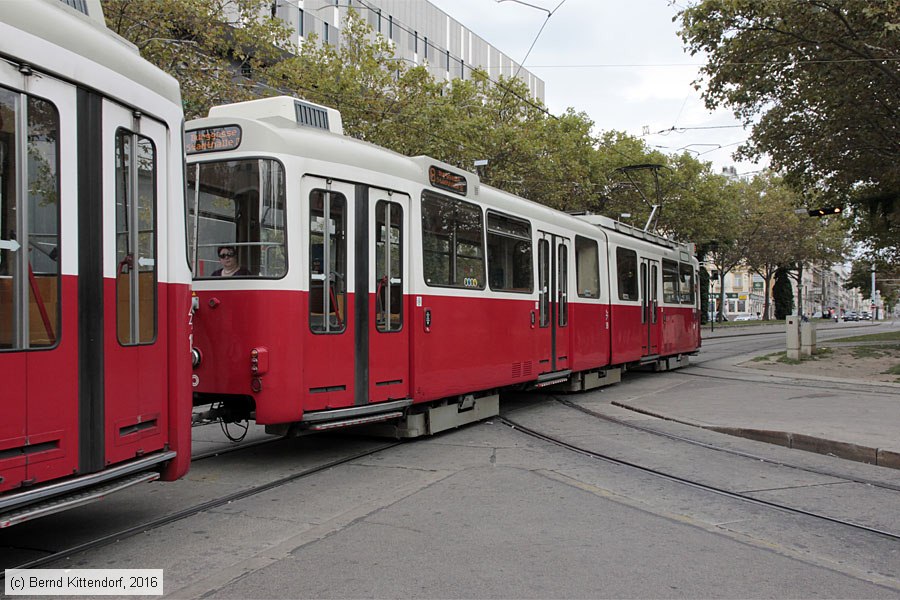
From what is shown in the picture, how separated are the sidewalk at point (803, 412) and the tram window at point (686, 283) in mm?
3791

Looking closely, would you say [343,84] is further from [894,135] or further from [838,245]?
[838,245]

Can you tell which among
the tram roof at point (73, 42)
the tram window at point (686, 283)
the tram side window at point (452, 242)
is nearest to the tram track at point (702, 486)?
the tram side window at point (452, 242)

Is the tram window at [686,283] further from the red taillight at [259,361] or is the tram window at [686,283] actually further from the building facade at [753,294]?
the building facade at [753,294]

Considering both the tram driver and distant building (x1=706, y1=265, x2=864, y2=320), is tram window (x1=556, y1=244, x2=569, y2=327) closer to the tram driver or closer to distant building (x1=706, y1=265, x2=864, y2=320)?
the tram driver

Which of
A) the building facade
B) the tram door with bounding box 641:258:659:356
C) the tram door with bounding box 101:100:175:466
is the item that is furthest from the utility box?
the building facade

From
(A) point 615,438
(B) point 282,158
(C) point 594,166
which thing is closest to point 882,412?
(A) point 615,438

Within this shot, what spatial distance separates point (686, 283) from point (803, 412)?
31.4ft

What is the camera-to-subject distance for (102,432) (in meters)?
4.52

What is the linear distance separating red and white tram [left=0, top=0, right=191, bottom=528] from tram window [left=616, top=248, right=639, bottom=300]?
11.4 metres

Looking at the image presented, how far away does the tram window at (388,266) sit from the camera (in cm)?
787

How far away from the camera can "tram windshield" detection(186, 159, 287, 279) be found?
6.92m

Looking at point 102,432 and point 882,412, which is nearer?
point 102,432

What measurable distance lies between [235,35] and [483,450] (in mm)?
13744

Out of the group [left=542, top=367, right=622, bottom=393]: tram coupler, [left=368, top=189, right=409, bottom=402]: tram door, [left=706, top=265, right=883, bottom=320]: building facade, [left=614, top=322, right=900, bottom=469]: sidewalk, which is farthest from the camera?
[left=706, top=265, right=883, bottom=320]: building facade
